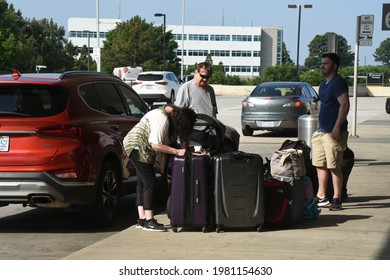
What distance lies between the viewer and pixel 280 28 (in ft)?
611

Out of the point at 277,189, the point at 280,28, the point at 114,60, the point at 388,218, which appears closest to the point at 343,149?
the point at 388,218

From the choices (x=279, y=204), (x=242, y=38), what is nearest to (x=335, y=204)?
(x=279, y=204)

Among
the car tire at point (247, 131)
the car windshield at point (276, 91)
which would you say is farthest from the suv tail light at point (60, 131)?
the car tire at point (247, 131)

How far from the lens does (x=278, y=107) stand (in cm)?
2200

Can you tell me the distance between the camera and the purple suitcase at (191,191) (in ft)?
26.8

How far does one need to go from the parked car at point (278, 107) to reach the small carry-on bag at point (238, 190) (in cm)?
1370

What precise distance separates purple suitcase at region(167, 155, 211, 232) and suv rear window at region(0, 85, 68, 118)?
149 centimetres

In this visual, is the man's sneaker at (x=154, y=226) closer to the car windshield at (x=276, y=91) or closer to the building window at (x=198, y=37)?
the car windshield at (x=276, y=91)

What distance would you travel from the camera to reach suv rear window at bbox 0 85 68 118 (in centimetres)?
860

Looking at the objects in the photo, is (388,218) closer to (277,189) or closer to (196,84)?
(277,189)

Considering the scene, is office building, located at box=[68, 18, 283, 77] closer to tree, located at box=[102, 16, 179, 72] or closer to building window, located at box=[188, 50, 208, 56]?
building window, located at box=[188, 50, 208, 56]

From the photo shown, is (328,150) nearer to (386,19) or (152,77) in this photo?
(386,19)

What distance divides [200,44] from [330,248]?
166972 millimetres
